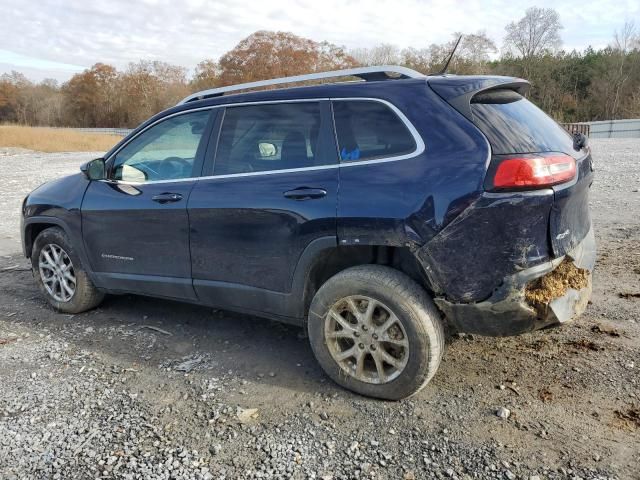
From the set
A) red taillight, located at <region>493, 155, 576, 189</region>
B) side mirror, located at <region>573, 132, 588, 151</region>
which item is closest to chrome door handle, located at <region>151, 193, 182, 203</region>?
red taillight, located at <region>493, 155, 576, 189</region>

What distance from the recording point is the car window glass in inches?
142

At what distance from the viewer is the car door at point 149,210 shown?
4094mm

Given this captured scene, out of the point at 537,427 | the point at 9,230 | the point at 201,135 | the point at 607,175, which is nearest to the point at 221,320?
the point at 201,135

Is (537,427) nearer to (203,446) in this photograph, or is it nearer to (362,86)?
(203,446)

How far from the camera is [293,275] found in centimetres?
360

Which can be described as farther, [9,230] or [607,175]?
[607,175]

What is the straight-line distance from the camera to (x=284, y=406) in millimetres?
3363

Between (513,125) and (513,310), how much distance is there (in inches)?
42.5

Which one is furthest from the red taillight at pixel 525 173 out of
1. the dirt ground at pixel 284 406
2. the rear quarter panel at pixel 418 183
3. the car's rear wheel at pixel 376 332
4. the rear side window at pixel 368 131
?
the dirt ground at pixel 284 406

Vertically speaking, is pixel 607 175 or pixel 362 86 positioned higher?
pixel 362 86

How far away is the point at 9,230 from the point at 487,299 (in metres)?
8.34

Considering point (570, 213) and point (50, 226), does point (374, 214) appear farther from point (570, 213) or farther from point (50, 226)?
point (50, 226)

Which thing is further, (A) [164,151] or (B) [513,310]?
(A) [164,151]

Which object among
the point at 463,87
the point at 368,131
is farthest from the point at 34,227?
the point at 463,87
